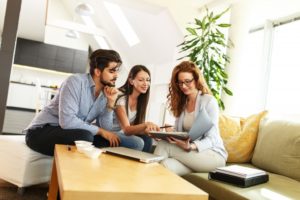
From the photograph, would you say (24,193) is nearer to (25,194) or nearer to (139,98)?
(25,194)

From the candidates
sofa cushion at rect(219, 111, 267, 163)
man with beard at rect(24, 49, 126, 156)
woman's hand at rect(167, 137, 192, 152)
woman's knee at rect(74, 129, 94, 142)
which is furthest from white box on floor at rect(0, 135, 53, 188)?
sofa cushion at rect(219, 111, 267, 163)

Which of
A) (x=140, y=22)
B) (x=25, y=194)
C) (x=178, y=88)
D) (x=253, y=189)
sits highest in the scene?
(x=140, y=22)

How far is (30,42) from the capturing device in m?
8.84

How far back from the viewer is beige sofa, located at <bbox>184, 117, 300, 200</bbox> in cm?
136

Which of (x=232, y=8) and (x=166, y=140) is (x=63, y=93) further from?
(x=232, y=8)

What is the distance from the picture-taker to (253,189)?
1402 mm

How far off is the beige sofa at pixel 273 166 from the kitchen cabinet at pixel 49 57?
25.2 feet

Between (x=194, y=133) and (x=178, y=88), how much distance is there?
49cm

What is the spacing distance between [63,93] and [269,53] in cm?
253

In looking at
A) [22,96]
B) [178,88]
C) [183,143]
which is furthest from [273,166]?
[22,96]

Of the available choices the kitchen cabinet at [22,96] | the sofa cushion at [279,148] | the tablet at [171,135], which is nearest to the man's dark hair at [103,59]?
the tablet at [171,135]

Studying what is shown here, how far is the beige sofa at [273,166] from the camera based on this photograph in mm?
1361

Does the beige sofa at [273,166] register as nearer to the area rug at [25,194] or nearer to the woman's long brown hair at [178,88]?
the woman's long brown hair at [178,88]

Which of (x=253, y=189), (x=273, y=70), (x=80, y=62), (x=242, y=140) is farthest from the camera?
(x=80, y=62)
